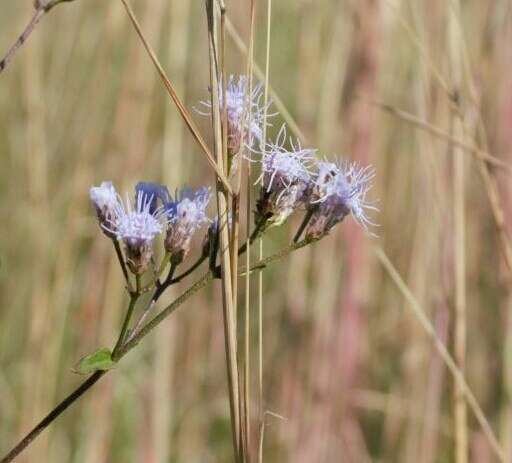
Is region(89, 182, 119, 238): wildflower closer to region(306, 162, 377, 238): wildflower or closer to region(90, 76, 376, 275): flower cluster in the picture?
region(90, 76, 376, 275): flower cluster

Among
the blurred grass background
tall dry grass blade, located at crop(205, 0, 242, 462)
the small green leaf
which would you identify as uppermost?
the blurred grass background

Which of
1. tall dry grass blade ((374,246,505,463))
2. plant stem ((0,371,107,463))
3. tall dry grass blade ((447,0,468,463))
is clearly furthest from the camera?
tall dry grass blade ((447,0,468,463))

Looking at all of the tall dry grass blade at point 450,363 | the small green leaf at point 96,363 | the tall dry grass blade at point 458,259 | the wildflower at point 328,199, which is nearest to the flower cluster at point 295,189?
the wildflower at point 328,199

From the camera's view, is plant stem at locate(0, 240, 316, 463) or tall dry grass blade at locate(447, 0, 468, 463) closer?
Answer: plant stem at locate(0, 240, 316, 463)

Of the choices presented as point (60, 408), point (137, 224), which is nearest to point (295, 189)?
point (137, 224)

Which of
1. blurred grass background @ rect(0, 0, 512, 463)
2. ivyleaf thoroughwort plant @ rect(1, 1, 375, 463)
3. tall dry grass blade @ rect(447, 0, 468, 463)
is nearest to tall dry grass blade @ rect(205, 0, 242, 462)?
ivyleaf thoroughwort plant @ rect(1, 1, 375, 463)

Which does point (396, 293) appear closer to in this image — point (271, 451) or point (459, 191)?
point (271, 451)
